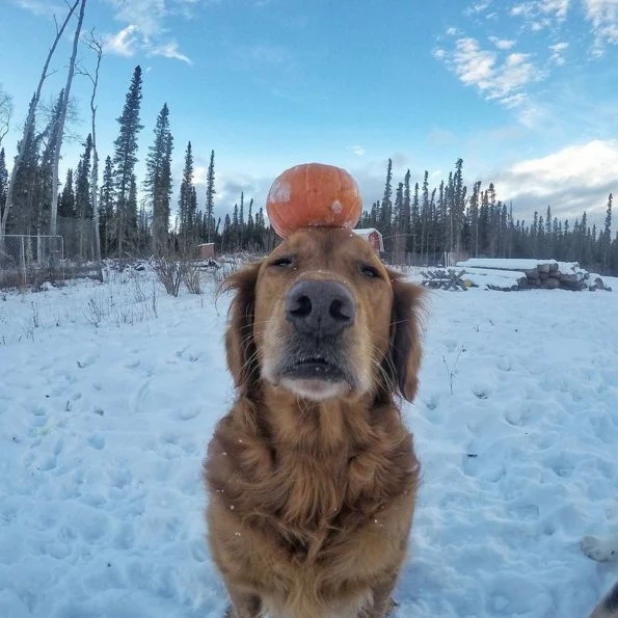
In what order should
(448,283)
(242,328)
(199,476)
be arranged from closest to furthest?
(242,328) < (199,476) < (448,283)

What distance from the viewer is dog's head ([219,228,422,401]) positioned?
171 cm

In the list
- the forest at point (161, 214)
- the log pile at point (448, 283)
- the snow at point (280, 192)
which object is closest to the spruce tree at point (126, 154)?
the forest at point (161, 214)

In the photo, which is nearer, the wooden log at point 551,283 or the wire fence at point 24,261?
the wire fence at point 24,261

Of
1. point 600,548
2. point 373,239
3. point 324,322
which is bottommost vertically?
point 600,548

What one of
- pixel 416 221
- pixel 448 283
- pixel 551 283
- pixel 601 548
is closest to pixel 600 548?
pixel 601 548

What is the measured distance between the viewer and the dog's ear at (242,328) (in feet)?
7.48

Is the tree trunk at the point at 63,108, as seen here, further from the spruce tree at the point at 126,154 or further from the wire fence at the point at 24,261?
the spruce tree at the point at 126,154

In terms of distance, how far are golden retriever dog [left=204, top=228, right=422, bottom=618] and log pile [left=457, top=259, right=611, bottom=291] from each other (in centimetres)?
1574

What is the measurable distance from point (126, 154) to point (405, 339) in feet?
120

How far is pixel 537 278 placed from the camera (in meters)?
17.7

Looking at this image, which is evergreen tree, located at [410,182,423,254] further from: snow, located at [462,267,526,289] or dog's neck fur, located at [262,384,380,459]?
dog's neck fur, located at [262,384,380,459]

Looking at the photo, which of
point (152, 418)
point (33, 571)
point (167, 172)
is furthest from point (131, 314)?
point (167, 172)

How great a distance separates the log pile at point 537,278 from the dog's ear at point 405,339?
1534 centimetres

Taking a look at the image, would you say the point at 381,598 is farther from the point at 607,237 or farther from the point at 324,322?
the point at 607,237
